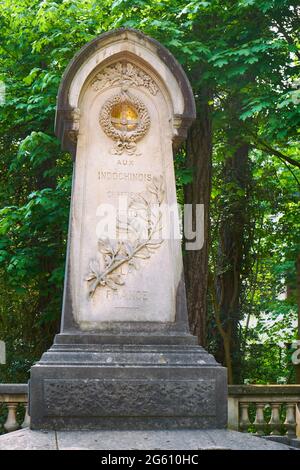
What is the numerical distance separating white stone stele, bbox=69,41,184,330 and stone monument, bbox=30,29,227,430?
0.01 meters

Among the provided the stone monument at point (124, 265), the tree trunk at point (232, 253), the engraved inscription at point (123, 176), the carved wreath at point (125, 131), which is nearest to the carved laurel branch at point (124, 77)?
the stone monument at point (124, 265)

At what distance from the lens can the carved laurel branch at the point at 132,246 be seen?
6.85 metres

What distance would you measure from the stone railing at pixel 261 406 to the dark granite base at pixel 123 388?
1.66m

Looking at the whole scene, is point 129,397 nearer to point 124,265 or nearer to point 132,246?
point 124,265

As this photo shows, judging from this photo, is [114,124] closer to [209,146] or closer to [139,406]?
[139,406]

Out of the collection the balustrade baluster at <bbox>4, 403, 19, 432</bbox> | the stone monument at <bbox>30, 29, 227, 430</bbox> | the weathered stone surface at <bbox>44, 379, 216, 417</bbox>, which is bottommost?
the balustrade baluster at <bbox>4, 403, 19, 432</bbox>

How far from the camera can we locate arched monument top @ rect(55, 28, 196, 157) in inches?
279

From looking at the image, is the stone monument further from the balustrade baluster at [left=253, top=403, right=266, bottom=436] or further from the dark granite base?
the balustrade baluster at [left=253, top=403, right=266, bottom=436]

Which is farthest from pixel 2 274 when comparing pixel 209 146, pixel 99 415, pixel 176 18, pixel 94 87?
pixel 99 415

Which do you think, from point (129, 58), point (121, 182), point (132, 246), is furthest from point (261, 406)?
point (129, 58)

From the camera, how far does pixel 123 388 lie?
6.20m

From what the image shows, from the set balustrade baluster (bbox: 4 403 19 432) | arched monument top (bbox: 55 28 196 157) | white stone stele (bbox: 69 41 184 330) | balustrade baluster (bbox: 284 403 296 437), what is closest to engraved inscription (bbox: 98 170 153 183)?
white stone stele (bbox: 69 41 184 330)

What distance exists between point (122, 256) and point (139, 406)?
4.98 ft

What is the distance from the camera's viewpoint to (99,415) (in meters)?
6.11
